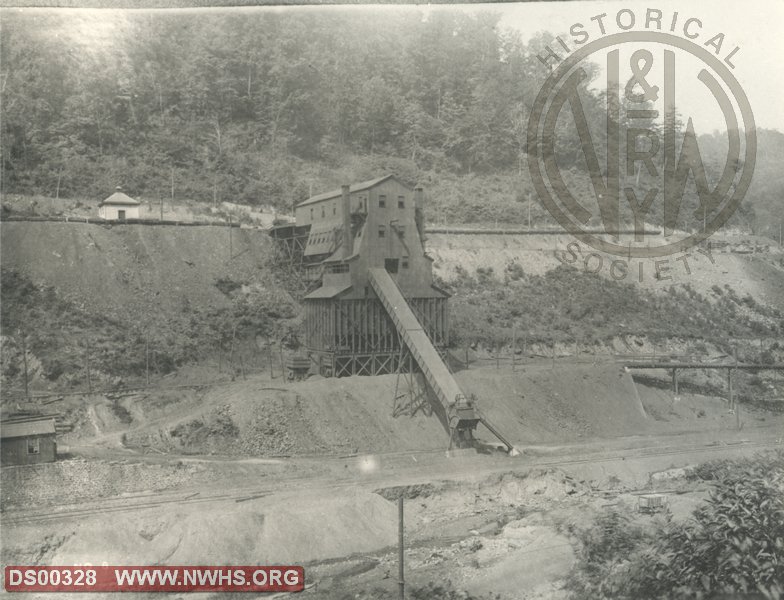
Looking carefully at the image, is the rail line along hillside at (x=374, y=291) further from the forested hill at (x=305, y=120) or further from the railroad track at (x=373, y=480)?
the forested hill at (x=305, y=120)

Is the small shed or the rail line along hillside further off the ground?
the rail line along hillside

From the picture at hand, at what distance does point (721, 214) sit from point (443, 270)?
1804 cm

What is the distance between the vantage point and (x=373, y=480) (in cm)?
2498

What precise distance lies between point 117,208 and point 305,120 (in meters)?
19.5

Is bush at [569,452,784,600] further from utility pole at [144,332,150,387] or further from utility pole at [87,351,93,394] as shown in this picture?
utility pole at [144,332,150,387]

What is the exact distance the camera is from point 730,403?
37719 mm

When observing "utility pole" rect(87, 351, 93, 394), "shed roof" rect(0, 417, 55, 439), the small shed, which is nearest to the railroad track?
the small shed

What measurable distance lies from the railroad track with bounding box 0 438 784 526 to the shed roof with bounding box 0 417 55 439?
10.7ft

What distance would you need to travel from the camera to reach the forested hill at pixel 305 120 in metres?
44.8

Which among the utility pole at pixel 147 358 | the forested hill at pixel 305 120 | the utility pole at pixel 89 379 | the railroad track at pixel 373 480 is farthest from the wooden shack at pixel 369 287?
the forested hill at pixel 305 120

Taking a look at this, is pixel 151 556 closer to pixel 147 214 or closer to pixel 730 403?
pixel 730 403

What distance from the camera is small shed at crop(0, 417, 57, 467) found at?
892 inches

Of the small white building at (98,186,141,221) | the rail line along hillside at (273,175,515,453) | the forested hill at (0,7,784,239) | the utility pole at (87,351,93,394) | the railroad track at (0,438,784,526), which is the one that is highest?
the forested hill at (0,7,784,239)

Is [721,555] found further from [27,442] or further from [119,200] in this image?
[119,200]
